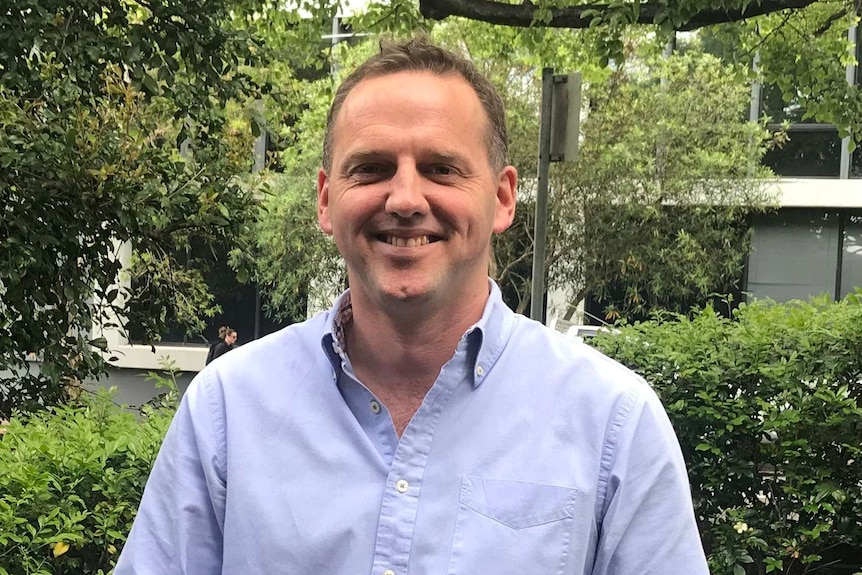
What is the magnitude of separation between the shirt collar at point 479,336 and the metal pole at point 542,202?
3.23 metres

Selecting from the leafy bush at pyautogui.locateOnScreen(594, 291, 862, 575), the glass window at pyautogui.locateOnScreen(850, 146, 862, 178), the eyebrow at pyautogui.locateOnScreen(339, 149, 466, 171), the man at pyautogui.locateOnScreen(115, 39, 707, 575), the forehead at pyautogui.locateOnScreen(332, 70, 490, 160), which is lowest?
the leafy bush at pyautogui.locateOnScreen(594, 291, 862, 575)

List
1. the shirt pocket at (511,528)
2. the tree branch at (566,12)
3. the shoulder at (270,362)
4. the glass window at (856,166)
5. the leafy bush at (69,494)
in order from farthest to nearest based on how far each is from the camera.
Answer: the glass window at (856,166)
the tree branch at (566,12)
the leafy bush at (69,494)
the shoulder at (270,362)
the shirt pocket at (511,528)

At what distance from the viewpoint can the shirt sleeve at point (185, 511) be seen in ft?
5.36

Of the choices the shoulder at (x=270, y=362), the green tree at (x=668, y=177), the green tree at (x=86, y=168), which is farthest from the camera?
the green tree at (x=668, y=177)

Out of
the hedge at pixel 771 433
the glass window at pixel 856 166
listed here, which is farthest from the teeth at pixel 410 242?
the glass window at pixel 856 166

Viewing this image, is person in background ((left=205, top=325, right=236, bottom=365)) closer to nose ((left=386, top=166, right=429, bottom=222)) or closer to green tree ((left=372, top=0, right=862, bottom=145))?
green tree ((left=372, top=0, right=862, bottom=145))

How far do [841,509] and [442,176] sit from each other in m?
3.52

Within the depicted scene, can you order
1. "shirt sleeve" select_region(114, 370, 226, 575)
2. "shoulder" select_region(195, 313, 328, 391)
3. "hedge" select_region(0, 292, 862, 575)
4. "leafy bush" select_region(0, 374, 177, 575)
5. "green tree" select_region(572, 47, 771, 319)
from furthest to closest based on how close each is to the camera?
"green tree" select_region(572, 47, 771, 319)
"hedge" select_region(0, 292, 862, 575)
"leafy bush" select_region(0, 374, 177, 575)
"shoulder" select_region(195, 313, 328, 391)
"shirt sleeve" select_region(114, 370, 226, 575)

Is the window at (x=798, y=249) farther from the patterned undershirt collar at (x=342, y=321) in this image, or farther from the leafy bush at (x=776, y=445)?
the patterned undershirt collar at (x=342, y=321)

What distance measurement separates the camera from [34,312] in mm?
4633

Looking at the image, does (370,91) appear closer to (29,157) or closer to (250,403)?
(250,403)

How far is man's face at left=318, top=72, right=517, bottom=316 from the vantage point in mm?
1682

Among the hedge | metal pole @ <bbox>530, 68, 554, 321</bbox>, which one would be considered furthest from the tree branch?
the hedge

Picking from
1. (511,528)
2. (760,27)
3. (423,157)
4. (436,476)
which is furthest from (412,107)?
(760,27)
